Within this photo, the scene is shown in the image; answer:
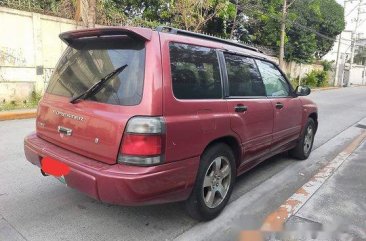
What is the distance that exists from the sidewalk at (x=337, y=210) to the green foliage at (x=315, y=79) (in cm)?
2401

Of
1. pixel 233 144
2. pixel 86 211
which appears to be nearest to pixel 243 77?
pixel 233 144

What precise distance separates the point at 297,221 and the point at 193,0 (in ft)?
38.4

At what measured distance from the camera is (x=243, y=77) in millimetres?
3902

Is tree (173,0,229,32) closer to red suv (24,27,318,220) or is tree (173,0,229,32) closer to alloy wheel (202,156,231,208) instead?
red suv (24,27,318,220)

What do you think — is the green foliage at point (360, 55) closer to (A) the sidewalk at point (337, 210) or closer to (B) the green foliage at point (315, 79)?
(B) the green foliage at point (315, 79)

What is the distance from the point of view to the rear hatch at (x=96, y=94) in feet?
9.04

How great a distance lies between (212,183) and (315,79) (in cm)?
2700

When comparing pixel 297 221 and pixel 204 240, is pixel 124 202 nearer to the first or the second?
pixel 204 240

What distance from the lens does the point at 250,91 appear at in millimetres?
3988

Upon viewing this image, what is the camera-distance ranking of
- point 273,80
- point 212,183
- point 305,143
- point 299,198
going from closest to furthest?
point 212,183
point 299,198
point 273,80
point 305,143

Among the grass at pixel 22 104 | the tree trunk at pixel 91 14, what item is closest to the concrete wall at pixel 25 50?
the grass at pixel 22 104

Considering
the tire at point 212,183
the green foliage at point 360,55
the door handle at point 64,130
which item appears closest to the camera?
the door handle at point 64,130

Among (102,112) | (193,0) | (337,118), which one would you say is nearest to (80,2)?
(193,0)

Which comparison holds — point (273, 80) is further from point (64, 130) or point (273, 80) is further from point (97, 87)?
point (64, 130)
